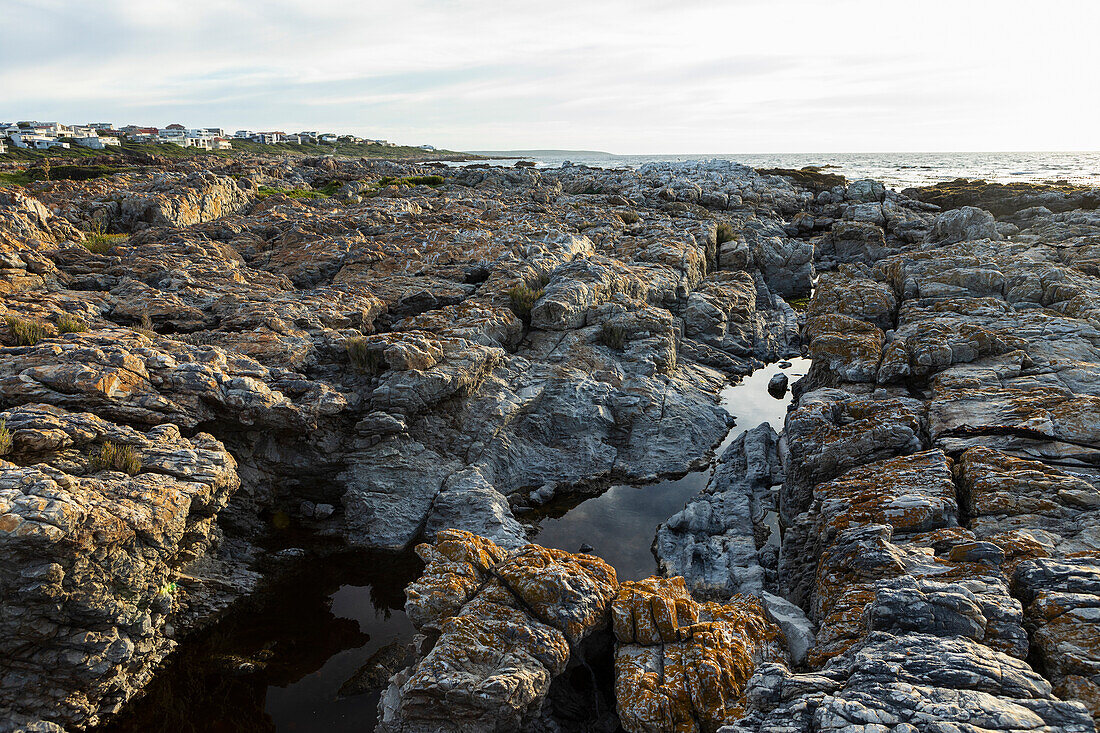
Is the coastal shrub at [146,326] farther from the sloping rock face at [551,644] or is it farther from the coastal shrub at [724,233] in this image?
the coastal shrub at [724,233]

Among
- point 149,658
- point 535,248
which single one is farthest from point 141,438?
point 535,248

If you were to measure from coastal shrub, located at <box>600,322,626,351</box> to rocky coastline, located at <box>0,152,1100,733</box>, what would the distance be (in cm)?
16

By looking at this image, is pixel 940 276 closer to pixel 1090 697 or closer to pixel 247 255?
pixel 1090 697

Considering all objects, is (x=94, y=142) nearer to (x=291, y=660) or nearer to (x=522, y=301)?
(x=522, y=301)

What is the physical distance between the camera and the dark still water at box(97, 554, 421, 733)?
12.2 metres

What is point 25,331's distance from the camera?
1670cm

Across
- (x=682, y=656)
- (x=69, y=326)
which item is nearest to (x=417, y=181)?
(x=69, y=326)

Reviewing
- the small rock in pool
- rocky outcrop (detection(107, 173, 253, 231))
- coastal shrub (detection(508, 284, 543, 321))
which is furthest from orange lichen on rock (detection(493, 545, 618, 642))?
rocky outcrop (detection(107, 173, 253, 231))

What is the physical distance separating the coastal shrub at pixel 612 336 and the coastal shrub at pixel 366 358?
37.4ft

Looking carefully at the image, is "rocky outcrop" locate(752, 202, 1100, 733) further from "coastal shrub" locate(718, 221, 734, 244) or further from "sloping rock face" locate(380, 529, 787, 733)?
"coastal shrub" locate(718, 221, 734, 244)

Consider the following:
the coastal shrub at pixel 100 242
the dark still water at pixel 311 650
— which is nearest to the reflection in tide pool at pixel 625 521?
the dark still water at pixel 311 650

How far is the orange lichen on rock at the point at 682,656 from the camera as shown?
385 inches

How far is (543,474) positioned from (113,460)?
1344 cm

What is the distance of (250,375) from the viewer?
18.4 metres
